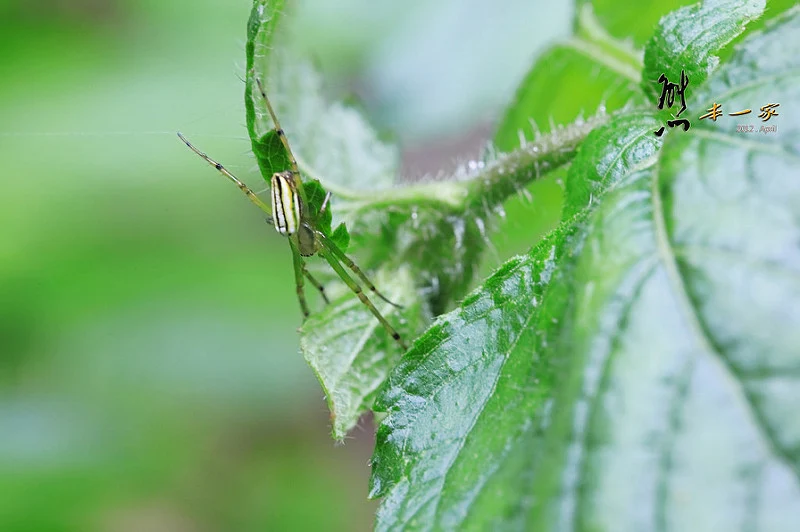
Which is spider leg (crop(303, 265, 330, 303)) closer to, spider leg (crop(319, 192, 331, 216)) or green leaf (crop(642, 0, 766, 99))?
spider leg (crop(319, 192, 331, 216))

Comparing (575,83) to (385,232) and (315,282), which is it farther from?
(315,282)

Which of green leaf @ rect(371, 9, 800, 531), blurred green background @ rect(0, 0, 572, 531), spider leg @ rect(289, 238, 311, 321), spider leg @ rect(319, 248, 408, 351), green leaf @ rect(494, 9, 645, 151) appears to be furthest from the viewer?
blurred green background @ rect(0, 0, 572, 531)

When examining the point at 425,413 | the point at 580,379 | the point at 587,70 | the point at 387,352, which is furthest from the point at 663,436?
the point at 587,70

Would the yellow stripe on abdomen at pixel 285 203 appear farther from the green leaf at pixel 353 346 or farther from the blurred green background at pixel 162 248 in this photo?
the blurred green background at pixel 162 248

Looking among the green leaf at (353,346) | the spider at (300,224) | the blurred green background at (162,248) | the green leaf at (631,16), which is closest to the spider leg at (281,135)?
the spider at (300,224)

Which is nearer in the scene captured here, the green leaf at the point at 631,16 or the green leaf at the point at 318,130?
the green leaf at the point at 318,130

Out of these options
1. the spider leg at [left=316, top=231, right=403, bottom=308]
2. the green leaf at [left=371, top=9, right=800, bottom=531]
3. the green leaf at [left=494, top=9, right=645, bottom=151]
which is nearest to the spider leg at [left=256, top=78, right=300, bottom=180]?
the spider leg at [left=316, top=231, right=403, bottom=308]

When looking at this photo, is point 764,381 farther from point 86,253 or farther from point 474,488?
point 86,253
